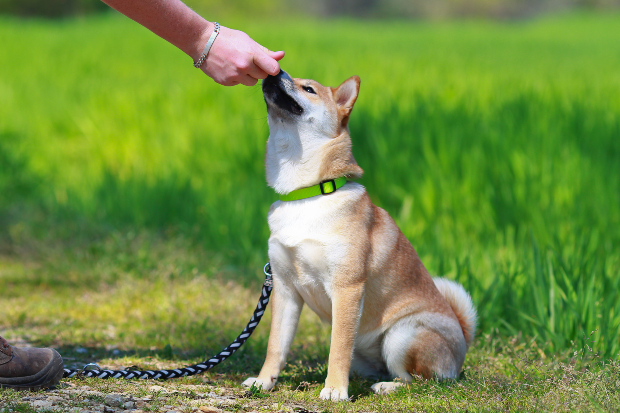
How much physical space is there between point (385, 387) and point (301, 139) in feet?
3.69

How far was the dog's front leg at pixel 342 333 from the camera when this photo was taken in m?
2.40

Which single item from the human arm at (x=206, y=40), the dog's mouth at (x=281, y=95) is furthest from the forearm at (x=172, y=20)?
the dog's mouth at (x=281, y=95)

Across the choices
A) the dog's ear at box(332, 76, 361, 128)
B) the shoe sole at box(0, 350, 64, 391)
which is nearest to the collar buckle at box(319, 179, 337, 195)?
the dog's ear at box(332, 76, 361, 128)

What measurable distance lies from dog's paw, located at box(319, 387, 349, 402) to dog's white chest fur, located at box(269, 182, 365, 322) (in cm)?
36

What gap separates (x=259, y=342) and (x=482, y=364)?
120cm

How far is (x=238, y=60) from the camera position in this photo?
2.50m

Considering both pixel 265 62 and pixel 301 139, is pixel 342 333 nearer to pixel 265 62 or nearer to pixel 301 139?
pixel 301 139

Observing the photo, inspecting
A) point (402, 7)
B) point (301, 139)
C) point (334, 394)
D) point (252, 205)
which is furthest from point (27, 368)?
point (402, 7)

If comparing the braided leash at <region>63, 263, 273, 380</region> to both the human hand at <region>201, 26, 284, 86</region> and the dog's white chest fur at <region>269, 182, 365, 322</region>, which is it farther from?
the human hand at <region>201, 26, 284, 86</region>

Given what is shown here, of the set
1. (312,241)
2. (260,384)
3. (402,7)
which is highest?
(402,7)

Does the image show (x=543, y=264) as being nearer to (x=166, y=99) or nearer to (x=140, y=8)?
(x=140, y=8)

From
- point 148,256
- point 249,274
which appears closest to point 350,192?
point 249,274

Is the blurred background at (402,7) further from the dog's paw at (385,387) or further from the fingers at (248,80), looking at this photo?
the dog's paw at (385,387)

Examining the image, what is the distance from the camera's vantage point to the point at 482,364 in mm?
2979
